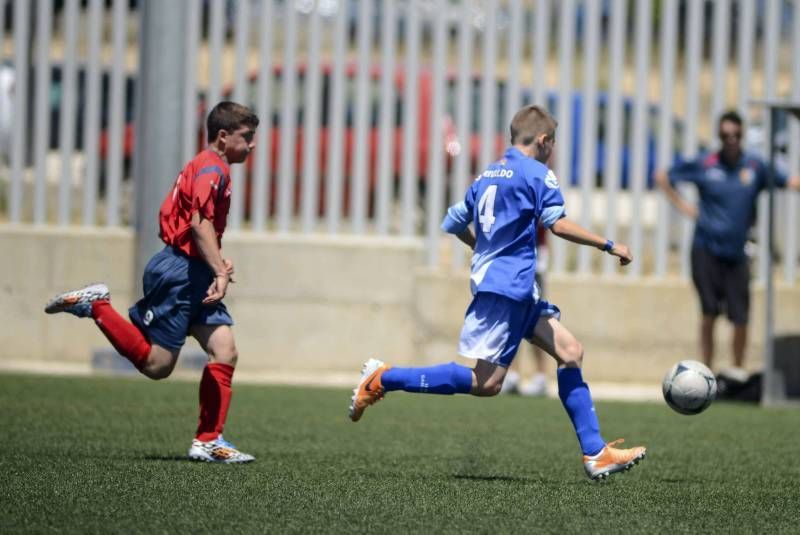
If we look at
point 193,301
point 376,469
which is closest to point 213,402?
point 193,301

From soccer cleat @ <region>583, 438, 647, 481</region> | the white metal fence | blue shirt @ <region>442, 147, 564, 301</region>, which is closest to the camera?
soccer cleat @ <region>583, 438, 647, 481</region>

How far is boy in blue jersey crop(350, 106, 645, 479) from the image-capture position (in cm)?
705

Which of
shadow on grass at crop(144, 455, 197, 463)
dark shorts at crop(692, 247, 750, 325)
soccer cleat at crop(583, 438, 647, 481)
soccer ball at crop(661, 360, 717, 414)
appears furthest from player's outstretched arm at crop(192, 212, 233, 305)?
dark shorts at crop(692, 247, 750, 325)

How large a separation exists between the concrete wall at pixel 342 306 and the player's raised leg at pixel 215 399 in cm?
538

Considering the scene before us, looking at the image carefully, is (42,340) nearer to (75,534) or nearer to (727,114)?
(727,114)

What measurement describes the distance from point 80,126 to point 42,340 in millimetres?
1915

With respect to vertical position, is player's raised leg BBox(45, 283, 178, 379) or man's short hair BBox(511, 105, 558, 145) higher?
man's short hair BBox(511, 105, 558, 145)

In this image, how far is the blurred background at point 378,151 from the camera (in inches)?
513

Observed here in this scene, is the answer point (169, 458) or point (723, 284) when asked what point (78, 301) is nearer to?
point (169, 458)

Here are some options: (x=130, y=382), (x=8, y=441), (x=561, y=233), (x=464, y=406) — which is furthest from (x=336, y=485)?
(x=130, y=382)

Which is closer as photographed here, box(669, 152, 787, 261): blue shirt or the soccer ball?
the soccer ball

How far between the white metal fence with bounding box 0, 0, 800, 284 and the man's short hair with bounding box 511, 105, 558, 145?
5.84 m

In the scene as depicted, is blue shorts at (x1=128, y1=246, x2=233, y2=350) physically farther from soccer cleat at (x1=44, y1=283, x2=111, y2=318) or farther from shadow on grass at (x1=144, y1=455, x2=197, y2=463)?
shadow on grass at (x1=144, y1=455, x2=197, y2=463)

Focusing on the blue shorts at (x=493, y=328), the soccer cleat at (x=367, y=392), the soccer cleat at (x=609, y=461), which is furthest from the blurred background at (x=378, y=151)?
the soccer cleat at (x=609, y=461)
